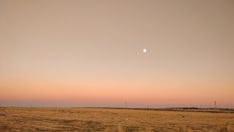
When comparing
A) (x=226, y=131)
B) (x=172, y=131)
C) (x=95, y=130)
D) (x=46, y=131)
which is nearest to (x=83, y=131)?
(x=95, y=130)

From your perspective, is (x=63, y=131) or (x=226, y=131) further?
(x=226, y=131)

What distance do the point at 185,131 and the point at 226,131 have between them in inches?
252

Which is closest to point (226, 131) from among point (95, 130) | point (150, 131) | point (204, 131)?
point (204, 131)

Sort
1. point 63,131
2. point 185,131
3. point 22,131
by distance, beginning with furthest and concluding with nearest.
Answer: point 185,131 → point 63,131 → point 22,131

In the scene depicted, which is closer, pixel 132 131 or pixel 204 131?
pixel 132 131

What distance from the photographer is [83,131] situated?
3625cm

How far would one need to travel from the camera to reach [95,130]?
123 ft

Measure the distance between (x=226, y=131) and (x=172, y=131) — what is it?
317 inches

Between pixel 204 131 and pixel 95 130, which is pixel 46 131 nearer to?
pixel 95 130

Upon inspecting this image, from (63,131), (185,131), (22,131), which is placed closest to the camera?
(22,131)

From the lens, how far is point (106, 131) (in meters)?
35.8

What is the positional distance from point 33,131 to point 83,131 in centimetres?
607

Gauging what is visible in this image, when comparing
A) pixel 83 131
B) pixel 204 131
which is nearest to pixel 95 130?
pixel 83 131

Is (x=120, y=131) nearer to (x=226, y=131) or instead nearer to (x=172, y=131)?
(x=172, y=131)
